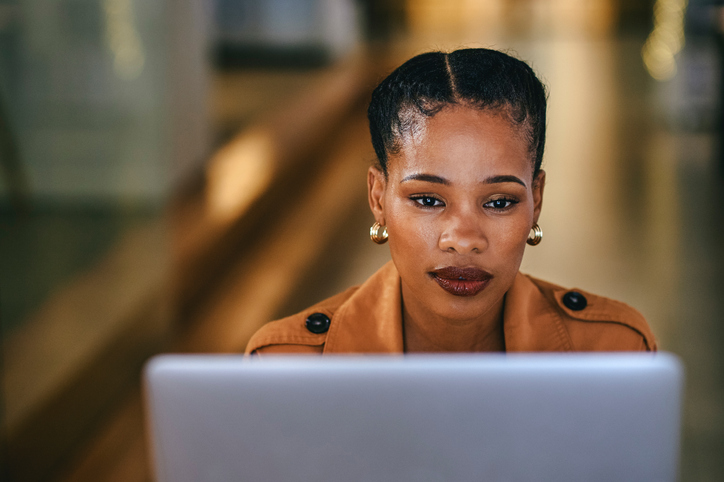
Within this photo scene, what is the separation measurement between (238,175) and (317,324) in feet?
11.1

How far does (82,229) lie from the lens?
8.29ft

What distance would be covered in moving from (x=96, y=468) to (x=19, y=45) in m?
1.23

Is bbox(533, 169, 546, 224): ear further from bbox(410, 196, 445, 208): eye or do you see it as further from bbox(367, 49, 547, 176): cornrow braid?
bbox(410, 196, 445, 208): eye

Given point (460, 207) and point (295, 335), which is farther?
point (295, 335)

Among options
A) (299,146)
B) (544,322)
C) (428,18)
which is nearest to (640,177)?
(299,146)

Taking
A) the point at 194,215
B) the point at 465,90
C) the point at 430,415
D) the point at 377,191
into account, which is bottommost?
the point at 194,215

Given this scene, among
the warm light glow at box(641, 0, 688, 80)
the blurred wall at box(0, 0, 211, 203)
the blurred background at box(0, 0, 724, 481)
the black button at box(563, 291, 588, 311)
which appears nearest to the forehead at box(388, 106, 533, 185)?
the blurred background at box(0, 0, 724, 481)

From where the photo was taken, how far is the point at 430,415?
59cm

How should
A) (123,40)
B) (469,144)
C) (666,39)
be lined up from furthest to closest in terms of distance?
(666,39), (123,40), (469,144)

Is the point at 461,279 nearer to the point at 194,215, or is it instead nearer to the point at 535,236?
the point at 535,236

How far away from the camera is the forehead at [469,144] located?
0.78 m

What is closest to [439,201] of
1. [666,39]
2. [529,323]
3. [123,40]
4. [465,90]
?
[465,90]

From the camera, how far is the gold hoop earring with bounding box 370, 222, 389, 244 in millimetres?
880

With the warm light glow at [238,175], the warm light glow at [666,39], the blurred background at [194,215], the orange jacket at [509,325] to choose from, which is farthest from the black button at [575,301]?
the warm light glow at [666,39]
